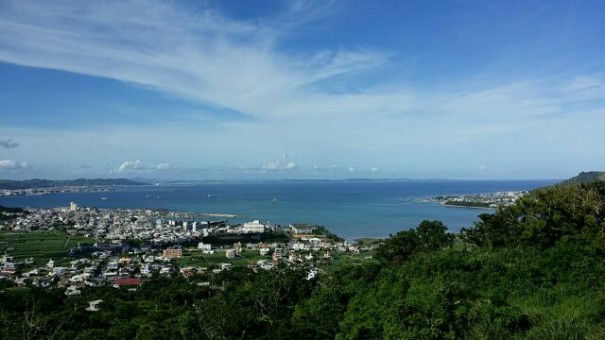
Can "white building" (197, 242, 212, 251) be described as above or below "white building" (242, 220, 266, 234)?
below

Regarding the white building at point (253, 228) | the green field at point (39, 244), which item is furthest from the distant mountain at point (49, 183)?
the white building at point (253, 228)

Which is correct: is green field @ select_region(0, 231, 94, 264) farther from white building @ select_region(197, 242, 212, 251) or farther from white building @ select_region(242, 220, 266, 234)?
white building @ select_region(242, 220, 266, 234)

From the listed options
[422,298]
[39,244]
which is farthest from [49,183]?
[422,298]

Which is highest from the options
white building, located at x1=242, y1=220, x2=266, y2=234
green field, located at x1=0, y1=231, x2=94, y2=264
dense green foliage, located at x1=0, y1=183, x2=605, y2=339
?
dense green foliage, located at x1=0, y1=183, x2=605, y2=339

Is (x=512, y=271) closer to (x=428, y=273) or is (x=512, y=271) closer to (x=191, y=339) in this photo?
(x=428, y=273)

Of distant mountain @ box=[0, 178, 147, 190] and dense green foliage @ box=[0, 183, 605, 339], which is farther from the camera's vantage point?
distant mountain @ box=[0, 178, 147, 190]

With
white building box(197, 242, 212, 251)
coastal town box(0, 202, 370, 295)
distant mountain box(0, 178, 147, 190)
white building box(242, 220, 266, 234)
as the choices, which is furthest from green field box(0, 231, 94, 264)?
distant mountain box(0, 178, 147, 190)

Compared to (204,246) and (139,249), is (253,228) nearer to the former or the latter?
(204,246)
